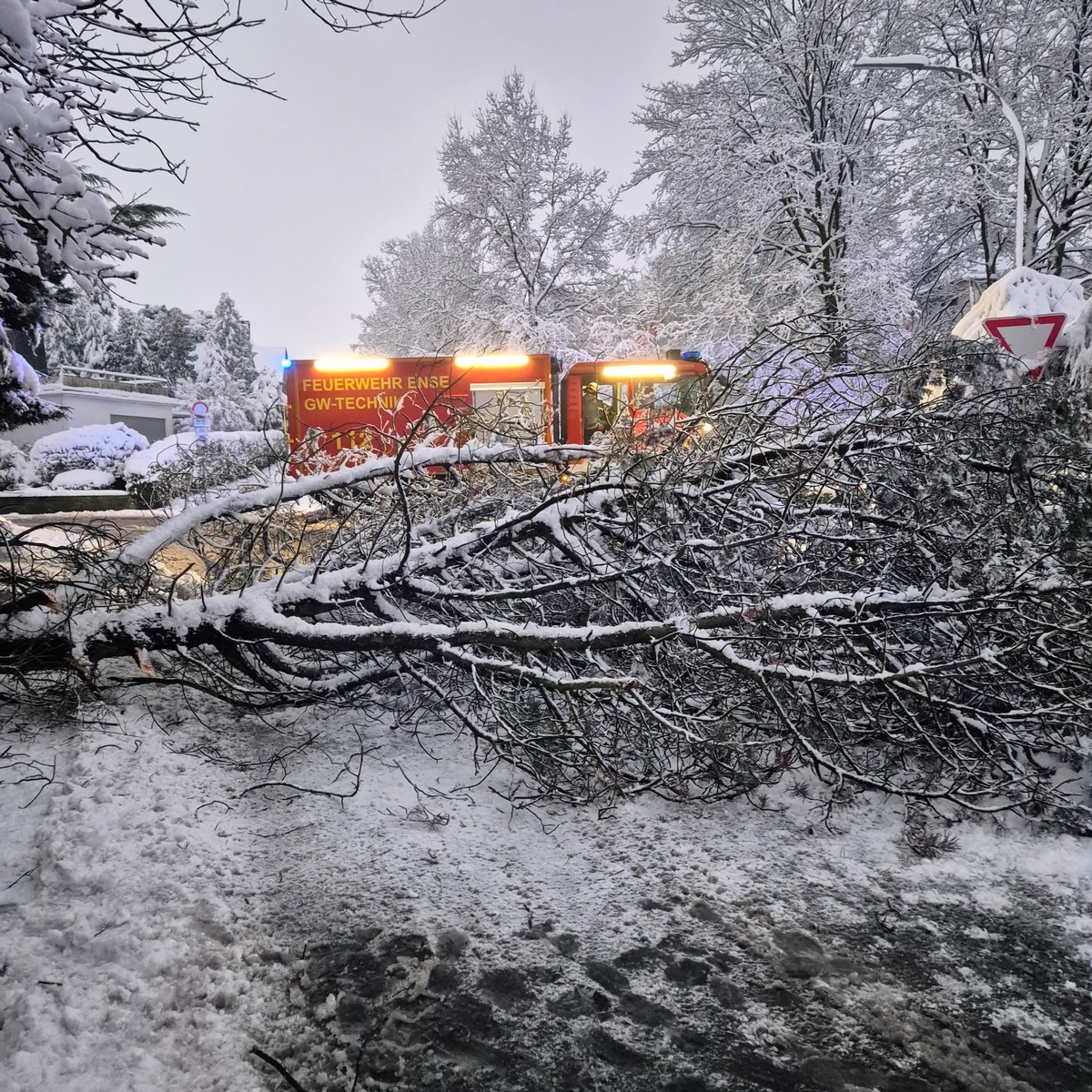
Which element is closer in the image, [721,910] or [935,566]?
[721,910]

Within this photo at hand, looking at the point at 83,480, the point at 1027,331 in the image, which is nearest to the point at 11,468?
the point at 83,480

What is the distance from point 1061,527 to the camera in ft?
13.5

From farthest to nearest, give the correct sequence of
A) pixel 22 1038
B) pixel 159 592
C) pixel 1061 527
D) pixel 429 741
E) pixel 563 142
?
pixel 563 142 → pixel 429 741 → pixel 159 592 → pixel 1061 527 → pixel 22 1038

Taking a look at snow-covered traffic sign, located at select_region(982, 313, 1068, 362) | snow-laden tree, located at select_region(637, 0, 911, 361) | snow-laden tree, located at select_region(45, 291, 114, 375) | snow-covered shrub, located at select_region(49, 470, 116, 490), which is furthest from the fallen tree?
snow-laden tree, located at select_region(45, 291, 114, 375)

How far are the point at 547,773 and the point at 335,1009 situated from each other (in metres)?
1.91

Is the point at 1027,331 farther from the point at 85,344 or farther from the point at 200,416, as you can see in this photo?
the point at 85,344

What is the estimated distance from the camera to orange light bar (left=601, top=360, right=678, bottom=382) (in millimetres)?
11500

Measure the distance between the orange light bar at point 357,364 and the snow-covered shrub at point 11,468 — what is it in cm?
848

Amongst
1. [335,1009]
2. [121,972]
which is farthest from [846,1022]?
[121,972]

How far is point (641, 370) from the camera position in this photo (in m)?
11.6

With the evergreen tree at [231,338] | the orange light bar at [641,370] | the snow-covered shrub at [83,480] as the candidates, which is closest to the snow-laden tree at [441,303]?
the orange light bar at [641,370]

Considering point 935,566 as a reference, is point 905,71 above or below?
above

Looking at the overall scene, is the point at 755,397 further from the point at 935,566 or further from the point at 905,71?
the point at 905,71

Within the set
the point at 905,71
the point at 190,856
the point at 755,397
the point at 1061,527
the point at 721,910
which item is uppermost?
the point at 905,71
